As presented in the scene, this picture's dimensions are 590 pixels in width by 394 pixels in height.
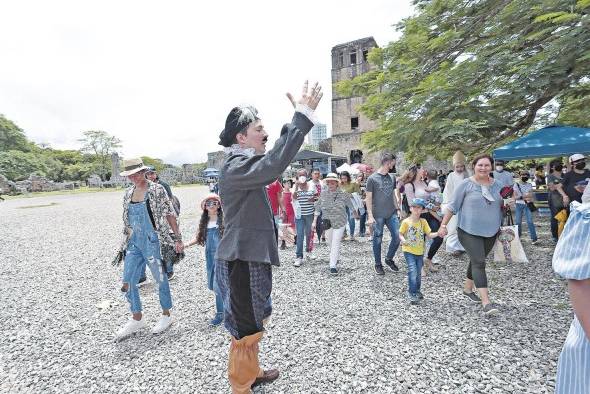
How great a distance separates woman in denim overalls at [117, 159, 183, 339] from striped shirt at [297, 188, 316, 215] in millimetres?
2759

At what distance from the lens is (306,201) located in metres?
5.76

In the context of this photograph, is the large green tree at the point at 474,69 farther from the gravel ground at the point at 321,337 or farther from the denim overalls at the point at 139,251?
the denim overalls at the point at 139,251

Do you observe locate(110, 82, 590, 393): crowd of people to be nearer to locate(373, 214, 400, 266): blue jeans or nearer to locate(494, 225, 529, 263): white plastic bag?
locate(373, 214, 400, 266): blue jeans

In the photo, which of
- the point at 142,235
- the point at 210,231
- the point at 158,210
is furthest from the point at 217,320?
the point at 158,210

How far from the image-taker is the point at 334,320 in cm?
351

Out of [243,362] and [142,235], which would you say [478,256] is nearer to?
[243,362]

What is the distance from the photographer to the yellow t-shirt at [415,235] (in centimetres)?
387

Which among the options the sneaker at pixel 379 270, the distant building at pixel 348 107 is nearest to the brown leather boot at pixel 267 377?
the sneaker at pixel 379 270

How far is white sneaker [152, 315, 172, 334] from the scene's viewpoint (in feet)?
11.1

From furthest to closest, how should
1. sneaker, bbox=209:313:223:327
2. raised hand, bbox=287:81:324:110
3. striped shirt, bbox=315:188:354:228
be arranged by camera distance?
striped shirt, bbox=315:188:354:228 < sneaker, bbox=209:313:223:327 < raised hand, bbox=287:81:324:110

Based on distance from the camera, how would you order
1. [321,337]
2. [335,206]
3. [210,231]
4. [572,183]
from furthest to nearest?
[572,183] < [335,206] < [210,231] < [321,337]

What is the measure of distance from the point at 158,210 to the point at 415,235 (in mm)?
3246

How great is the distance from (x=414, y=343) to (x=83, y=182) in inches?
3065

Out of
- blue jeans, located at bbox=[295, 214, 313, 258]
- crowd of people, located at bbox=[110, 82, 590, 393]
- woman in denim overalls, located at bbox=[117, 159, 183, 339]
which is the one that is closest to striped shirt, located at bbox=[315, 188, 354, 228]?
crowd of people, located at bbox=[110, 82, 590, 393]
